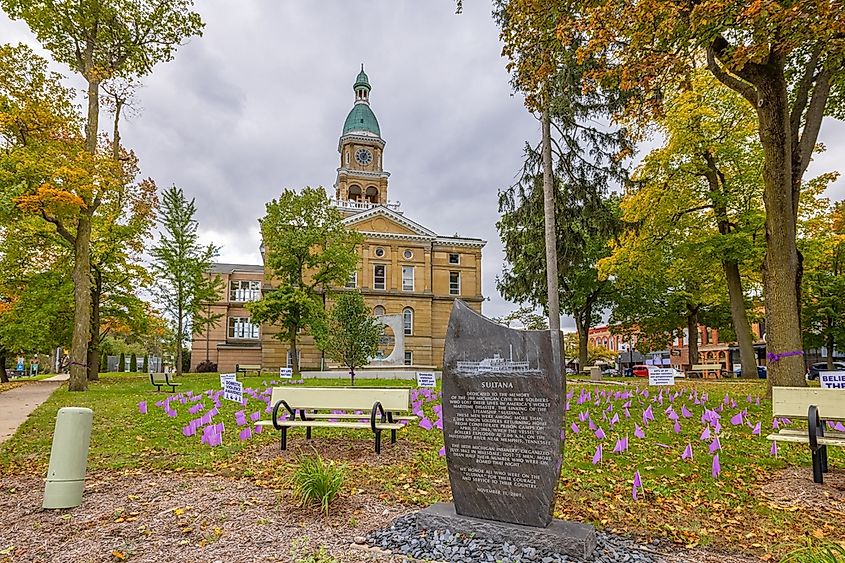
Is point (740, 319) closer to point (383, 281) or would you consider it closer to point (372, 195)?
point (383, 281)

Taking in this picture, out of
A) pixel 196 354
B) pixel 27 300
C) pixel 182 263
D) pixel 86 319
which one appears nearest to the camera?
pixel 86 319

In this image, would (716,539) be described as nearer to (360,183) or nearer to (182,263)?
(182,263)

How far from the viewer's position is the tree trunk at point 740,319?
2336 centimetres

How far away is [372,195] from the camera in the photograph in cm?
6181

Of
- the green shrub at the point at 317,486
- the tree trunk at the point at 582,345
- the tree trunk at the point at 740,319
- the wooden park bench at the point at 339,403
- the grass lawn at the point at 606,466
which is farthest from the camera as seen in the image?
the tree trunk at the point at 582,345

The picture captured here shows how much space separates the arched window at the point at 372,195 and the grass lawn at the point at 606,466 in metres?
51.0

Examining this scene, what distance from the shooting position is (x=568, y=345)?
223 ft

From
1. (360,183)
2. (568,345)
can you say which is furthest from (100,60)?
(568,345)

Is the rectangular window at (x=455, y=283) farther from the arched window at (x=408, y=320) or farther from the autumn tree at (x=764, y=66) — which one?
the autumn tree at (x=764, y=66)

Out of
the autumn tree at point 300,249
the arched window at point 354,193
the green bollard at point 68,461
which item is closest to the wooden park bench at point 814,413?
the green bollard at point 68,461

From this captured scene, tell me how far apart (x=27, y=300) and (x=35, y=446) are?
19.7 meters

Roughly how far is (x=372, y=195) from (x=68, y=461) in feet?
188

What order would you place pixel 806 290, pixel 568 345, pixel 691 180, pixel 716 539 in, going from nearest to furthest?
pixel 716 539, pixel 691 180, pixel 806 290, pixel 568 345

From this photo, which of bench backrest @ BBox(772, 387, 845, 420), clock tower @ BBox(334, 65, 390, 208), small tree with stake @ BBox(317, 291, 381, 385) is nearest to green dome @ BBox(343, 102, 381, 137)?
clock tower @ BBox(334, 65, 390, 208)
